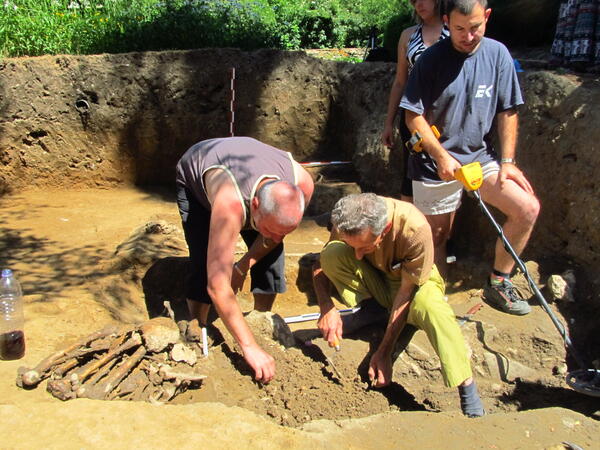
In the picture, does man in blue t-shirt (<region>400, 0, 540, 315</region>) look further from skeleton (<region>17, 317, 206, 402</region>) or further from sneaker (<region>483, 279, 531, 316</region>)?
skeleton (<region>17, 317, 206, 402</region>)

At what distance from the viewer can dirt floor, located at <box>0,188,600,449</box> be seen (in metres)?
2.72

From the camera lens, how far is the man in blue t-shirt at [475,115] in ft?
12.9

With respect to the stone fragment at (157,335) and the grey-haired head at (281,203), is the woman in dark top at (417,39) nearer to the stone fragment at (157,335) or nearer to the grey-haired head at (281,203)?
the grey-haired head at (281,203)

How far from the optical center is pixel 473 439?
294cm

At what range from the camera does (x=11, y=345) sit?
3527 millimetres

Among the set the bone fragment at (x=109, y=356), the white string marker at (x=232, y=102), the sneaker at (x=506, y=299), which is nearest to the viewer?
the bone fragment at (x=109, y=356)

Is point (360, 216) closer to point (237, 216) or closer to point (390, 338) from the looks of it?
point (237, 216)

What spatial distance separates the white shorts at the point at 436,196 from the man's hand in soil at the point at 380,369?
1.09 metres

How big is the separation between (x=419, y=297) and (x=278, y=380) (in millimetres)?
895

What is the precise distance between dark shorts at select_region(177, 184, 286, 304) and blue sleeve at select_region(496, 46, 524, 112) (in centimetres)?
169

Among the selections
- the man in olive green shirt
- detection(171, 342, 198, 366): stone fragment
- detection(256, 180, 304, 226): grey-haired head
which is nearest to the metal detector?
the man in olive green shirt

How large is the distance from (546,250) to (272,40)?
5309mm

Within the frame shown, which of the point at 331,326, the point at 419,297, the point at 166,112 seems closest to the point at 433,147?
the point at 419,297

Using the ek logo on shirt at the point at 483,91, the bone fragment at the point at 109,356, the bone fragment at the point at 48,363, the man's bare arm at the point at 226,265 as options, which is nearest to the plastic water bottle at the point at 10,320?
the bone fragment at the point at 48,363
